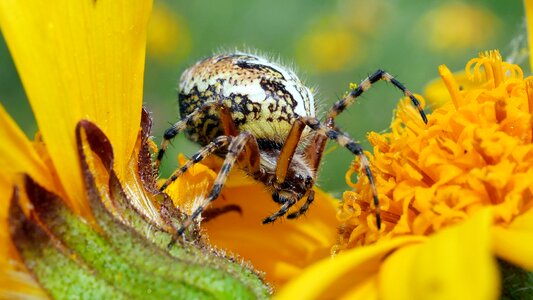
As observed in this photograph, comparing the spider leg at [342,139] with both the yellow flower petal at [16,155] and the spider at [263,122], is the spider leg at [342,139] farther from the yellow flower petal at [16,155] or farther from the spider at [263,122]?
the yellow flower petal at [16,155]

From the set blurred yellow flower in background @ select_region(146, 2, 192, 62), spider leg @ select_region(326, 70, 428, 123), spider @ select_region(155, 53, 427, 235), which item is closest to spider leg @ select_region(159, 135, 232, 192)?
spider @ select_region(155, 53, 427, 235)

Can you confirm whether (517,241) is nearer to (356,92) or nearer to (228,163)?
(228,163)

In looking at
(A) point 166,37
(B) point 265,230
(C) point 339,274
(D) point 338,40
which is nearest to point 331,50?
(D) point 338,40

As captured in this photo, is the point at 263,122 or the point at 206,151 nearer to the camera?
the point at 206,151

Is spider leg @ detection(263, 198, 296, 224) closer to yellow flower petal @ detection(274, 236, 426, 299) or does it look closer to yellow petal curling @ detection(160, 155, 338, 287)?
yellow petal curling @ detection(160, 155, 338, 287)

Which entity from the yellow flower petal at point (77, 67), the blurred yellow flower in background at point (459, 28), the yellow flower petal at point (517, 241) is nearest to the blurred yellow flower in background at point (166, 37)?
the blurred yellow flower in background at point (459, 28)

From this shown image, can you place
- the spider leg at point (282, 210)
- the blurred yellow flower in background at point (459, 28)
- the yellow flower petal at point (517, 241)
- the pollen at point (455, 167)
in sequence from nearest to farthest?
the yellow flower petal at point (517, 241) → the pollen at point (455, 167) → the spider leg at point (282, 210) → the blurred yellow flower in background at point (459, 28)

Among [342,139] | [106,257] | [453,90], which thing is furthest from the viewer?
[342,139]
